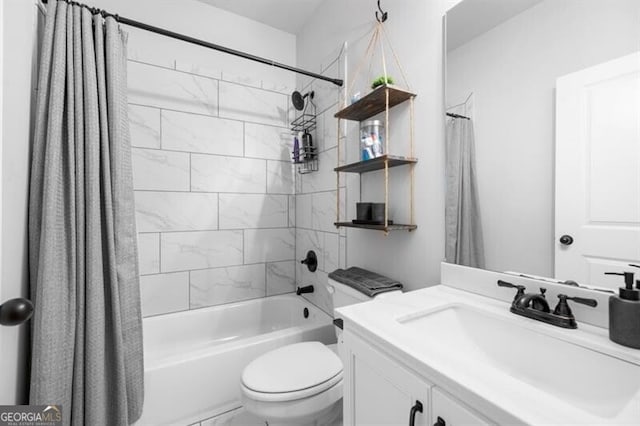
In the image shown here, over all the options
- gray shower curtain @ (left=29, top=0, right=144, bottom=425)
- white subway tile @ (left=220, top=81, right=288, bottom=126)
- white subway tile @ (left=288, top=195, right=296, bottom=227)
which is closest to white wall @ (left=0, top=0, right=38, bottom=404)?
gray shower curtain @ (left=29, top=0, right=144, bottom=425)

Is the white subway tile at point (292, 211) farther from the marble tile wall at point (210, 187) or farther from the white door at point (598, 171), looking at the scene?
the white door at point (598, 171)

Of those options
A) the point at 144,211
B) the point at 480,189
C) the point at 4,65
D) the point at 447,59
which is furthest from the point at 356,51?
the point at 144,211

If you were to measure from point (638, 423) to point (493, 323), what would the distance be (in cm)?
41

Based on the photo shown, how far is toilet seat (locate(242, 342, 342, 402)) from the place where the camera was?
105 cm

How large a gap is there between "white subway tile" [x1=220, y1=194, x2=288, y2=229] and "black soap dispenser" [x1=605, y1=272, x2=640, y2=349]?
6.37ft

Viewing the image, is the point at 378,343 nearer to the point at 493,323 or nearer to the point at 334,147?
the point at 493,323

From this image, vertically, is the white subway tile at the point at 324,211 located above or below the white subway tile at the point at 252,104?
below

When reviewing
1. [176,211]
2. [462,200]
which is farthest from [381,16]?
[176,211]

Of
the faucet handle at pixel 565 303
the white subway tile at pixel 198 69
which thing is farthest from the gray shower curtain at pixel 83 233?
the faucet handle at pixel 565 303

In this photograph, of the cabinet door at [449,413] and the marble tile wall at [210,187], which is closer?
the cabinet door at [449,413]

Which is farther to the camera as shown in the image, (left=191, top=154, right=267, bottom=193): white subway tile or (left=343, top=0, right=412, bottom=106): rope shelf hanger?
(left=191, top=154, right=267, bottom=193): white subway tile

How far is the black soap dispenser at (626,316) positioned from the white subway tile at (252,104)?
6.95ft

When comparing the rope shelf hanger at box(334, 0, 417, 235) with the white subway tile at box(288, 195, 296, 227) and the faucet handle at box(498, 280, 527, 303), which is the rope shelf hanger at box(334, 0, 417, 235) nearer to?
the faucet handle at box(498, 280, 527, 303)

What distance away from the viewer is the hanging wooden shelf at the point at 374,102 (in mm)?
1188
